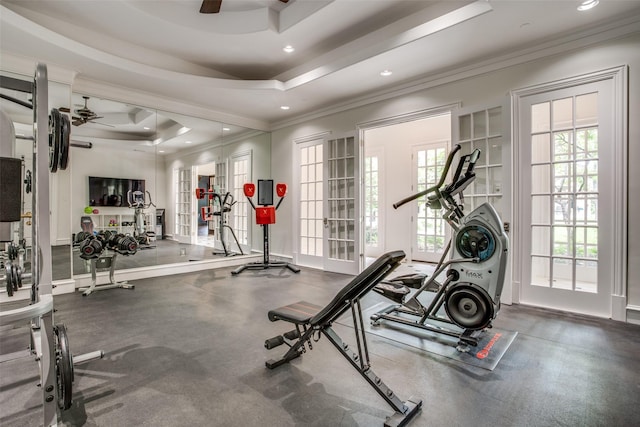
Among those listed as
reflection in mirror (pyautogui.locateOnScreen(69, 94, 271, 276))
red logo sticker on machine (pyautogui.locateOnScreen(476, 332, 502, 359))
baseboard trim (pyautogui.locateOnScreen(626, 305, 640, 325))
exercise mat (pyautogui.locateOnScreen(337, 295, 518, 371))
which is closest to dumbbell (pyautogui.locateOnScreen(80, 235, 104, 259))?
reflection in mirror (pyautogui.locateOnScreen(69, 94, 271, 276))

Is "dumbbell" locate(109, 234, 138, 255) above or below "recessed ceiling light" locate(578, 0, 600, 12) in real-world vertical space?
below

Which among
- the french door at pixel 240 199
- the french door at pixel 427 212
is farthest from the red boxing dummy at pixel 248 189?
the french door at pixel 427 212

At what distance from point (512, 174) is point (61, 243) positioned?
18.4ft

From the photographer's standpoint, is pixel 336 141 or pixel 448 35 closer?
pixel 448 35

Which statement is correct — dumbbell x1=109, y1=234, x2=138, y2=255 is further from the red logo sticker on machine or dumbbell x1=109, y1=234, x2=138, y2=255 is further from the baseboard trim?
the baseboard trim

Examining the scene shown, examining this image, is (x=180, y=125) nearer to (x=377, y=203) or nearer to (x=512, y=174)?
(x=377, y=203)

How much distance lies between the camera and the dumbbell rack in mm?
4117

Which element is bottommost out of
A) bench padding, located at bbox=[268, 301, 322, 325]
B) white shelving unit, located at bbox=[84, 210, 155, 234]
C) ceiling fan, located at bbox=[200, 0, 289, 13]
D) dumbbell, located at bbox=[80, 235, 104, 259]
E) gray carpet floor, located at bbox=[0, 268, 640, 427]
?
gray carpet floor, located at bbox=[0, 268, 640, 427]

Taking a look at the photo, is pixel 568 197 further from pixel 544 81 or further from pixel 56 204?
pixel 56 204

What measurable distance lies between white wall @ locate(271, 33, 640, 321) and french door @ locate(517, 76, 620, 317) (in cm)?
14

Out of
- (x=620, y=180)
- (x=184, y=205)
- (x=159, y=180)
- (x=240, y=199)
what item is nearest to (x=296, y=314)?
(x=620, y=180)

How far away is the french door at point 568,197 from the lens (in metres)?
3.15

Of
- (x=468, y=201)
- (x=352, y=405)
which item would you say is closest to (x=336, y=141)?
(x=468, y=201)

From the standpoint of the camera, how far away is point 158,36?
4023mm
